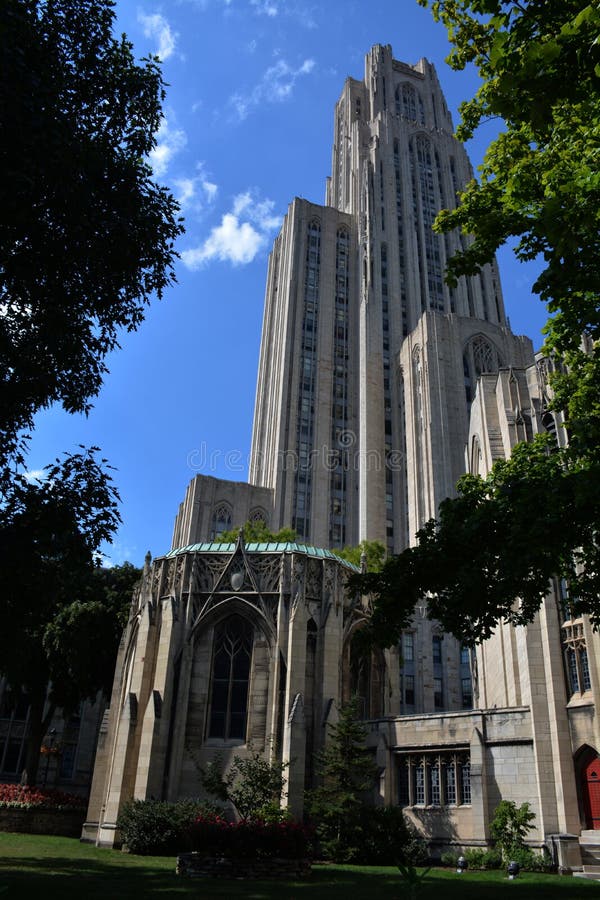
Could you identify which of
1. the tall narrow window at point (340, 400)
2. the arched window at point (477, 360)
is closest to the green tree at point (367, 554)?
the tall narrow window at point (340, 400)

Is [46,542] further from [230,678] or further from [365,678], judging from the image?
[365,678]

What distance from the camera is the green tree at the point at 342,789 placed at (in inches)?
948

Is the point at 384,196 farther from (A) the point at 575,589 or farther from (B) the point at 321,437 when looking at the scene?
(A) the point at 575,589

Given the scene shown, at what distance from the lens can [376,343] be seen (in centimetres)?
8488

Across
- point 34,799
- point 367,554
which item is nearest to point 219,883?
point 34,799

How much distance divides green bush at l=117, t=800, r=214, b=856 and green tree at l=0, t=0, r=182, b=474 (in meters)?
14.0

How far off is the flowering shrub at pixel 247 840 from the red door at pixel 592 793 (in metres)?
10.7

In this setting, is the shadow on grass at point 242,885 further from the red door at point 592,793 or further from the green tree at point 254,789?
the red door at point 592,793

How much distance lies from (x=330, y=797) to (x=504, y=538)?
15.3 m

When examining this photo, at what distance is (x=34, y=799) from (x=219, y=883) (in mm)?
20943

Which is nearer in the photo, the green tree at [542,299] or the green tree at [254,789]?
the green tree at [542,299]

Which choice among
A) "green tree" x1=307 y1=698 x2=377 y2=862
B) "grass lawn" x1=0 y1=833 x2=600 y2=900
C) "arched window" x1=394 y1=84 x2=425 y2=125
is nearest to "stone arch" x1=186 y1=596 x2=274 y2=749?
"green tree" x1=307 y1=698 x2=377 y2=862

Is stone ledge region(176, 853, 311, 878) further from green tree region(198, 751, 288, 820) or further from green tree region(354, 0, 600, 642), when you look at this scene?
green tree region(354, 0, 600, 642)

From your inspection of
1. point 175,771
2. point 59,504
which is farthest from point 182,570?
point 59,504
